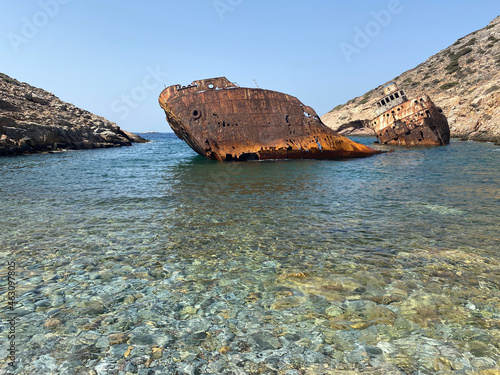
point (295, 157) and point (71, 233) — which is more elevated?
point (295, 157)

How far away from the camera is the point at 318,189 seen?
9.35 m

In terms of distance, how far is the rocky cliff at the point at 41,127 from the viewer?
75.7ft

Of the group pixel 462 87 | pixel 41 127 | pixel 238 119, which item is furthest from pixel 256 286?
pixel 462 87

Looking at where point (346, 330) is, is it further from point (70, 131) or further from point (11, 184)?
point (70, 131)

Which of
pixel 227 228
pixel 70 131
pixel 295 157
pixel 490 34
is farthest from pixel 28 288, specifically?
pixel 490 34

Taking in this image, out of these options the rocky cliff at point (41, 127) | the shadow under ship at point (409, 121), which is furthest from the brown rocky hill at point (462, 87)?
the rocky cliff at point (41, 127)

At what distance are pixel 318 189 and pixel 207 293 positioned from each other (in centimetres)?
659

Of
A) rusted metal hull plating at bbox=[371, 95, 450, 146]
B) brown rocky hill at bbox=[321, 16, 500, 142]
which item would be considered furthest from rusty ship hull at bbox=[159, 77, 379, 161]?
brown rocky hill at bbox=[321, 16, 500, 142]

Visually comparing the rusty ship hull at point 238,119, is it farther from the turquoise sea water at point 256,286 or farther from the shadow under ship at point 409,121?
the shadow under ship at point 409,121

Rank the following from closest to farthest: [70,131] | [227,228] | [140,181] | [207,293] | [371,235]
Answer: [207,293]
[371,235]
[227,228]
[140,181]
[70,131]

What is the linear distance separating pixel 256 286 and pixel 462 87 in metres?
58.7

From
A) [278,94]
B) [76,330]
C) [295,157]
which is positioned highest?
[278,94]

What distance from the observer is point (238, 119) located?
51.8 ft

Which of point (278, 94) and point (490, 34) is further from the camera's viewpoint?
point (490, 34)
